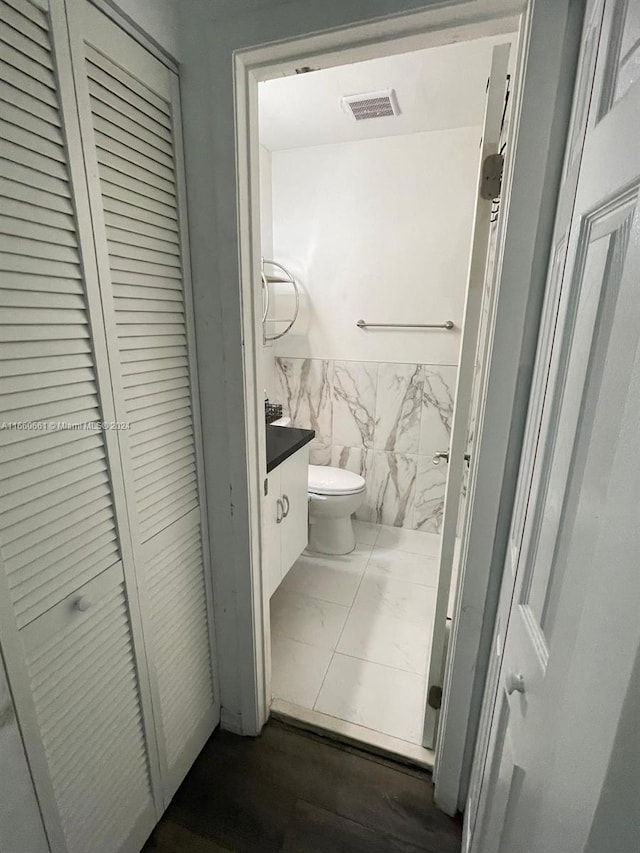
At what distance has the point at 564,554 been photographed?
1.73 ft

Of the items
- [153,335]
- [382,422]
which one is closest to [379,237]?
[382,422]

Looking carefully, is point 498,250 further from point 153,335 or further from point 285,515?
point 285,515

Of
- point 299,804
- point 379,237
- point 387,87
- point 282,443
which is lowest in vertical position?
point 299,804

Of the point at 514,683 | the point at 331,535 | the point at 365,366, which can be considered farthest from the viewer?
the point at 365,366

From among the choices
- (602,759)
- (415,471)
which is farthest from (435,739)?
(415,471)

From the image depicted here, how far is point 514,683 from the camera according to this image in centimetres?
64

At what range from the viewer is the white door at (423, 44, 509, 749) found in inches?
36.3

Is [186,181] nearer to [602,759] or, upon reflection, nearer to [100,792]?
[602,759]

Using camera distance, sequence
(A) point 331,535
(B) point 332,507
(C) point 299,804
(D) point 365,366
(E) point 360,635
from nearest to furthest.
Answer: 1. (C) point 299,804
2. (E) point 360,635
3. (B) point 332,507
4. (A) point 331,535
5. (D) point 365,366

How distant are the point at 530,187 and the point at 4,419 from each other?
3.49 ft

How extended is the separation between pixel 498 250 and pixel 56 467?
1.00m

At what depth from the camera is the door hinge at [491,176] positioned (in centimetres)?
93

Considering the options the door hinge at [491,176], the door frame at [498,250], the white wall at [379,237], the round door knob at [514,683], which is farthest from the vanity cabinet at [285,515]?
the white wall at [379,237]

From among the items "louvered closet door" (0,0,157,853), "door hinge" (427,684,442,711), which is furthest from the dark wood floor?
"louvered closet door" (0,0,157,853)
